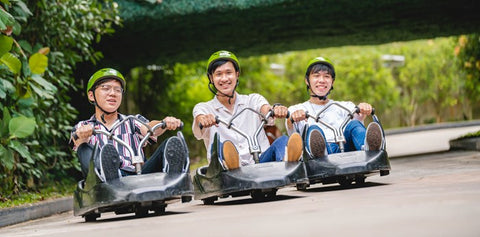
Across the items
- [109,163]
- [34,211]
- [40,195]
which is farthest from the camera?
[40,195]

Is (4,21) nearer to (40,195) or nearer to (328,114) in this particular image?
(328,114)

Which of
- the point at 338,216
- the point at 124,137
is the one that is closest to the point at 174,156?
the point at 124,137

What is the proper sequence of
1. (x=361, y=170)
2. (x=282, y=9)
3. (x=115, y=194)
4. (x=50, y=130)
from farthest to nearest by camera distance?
(x=282, y=9) < (x=50, y=130) < (x=361, y=170) < (x=115, y=194)

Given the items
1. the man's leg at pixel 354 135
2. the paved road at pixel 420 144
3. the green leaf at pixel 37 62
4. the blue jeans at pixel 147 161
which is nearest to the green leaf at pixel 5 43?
the green leaf at pixel 37 62

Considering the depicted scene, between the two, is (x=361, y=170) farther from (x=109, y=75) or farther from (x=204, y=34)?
(x=204, y=34)

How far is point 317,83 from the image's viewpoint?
7.42m

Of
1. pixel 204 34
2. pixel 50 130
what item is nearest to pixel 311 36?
pixel 204 34

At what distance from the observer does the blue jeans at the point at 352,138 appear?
6876 mm

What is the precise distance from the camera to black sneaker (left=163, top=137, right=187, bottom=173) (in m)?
5.64

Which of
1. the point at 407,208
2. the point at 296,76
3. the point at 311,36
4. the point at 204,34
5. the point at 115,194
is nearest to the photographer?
the point at 407,208

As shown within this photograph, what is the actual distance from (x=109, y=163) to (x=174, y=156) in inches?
18.4

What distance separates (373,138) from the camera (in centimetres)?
669

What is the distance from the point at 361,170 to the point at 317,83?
45.9 inches

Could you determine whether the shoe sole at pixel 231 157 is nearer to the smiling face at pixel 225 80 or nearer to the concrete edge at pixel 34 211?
the smiling face at pixel 225 80
